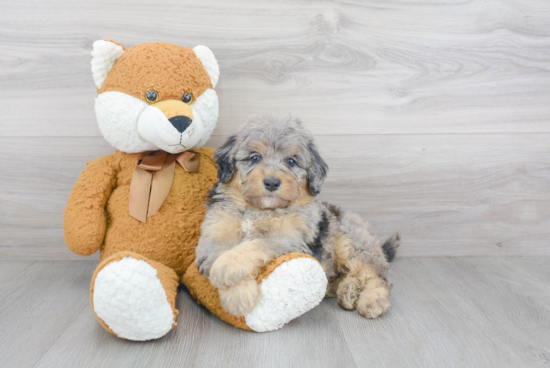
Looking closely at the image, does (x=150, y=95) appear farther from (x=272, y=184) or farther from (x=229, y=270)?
(x=229, y=270)

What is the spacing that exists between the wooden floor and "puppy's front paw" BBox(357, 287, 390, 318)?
4 cm

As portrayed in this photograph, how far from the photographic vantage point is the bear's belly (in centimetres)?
172

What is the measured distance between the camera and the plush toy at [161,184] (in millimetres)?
1494

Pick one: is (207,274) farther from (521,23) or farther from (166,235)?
(521,23)

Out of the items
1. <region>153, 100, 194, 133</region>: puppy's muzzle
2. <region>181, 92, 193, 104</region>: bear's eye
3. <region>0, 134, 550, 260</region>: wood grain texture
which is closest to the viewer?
<region>153, 100, 194, 133</region>: puppy's muzzle

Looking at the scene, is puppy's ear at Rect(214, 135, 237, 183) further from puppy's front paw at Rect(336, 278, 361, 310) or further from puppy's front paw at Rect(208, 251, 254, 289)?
puppy's front paw at Rect(336, 278, 361, 310)

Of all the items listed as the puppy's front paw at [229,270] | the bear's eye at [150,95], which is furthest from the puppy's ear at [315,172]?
the bear's eye at [150,95]

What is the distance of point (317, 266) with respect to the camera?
1518 mm

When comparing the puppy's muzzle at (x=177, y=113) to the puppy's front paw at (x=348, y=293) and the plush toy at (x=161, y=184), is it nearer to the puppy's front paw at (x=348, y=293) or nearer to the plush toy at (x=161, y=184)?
the plush toy at (x=161, y=184)

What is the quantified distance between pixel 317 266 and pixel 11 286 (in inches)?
62.3

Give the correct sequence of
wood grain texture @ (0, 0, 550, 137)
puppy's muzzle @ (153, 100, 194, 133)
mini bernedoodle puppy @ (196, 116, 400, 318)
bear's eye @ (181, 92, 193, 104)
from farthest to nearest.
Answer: wood grain texture @ (0, 0, 550, 137), bear's eye @ (181, 92, 193, 104), puppy's muzzle @ (153, 100, 194, 133), mini bernedoodle puppy @ (196, 116, 400, 318)

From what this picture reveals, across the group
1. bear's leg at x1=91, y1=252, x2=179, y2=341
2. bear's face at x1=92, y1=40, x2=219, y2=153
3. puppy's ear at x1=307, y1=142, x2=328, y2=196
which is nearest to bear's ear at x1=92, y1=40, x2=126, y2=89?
bear's face at x1=92, y1=40, x2=219, y2=153

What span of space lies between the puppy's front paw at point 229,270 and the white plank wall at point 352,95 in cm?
99

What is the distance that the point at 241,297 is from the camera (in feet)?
4.64
